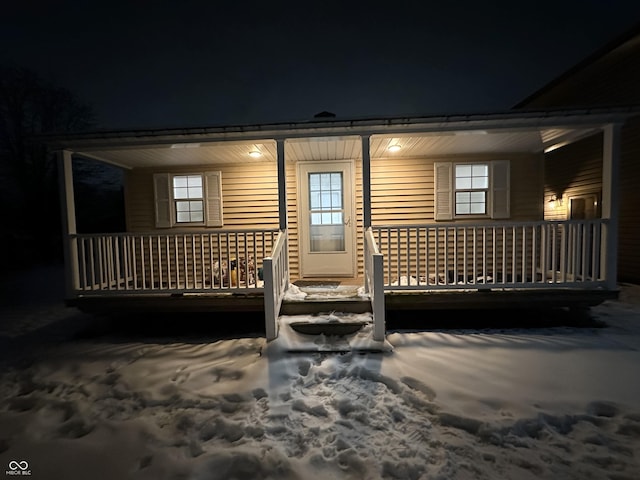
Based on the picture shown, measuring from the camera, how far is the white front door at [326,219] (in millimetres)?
6316

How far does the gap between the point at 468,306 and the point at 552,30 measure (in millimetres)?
36244

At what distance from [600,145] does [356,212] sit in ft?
24.2

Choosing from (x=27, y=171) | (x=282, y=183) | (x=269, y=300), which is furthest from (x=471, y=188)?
(x=27, y=171)

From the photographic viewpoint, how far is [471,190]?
6.32 metres

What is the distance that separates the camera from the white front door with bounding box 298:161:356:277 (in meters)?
6.32

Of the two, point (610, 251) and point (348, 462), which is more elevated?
point (610, 251)

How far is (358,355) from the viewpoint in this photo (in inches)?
143

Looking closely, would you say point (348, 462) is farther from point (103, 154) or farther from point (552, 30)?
point (552, 30)

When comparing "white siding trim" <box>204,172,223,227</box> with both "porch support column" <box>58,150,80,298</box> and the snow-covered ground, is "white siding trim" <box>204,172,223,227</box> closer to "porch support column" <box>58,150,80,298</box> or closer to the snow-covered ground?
"porch support column" <box>58,150,80,298</box>

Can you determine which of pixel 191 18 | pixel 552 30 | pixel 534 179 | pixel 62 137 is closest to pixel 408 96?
pixel 552 30

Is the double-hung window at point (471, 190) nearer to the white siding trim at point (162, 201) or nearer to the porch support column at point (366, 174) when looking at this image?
the porch support column at point (366, 174)

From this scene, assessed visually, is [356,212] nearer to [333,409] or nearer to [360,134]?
[360,134]

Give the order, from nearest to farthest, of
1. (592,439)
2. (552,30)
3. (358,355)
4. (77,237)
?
(592,439), (358,355), (77,237), (552,30)

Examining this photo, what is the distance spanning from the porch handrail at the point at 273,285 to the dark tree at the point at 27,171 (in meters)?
15.7
